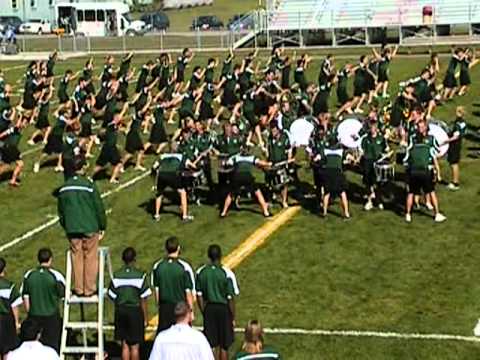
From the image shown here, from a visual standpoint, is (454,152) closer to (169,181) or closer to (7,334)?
(169,181)

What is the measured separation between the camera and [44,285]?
39.4ft

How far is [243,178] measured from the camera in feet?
62.0

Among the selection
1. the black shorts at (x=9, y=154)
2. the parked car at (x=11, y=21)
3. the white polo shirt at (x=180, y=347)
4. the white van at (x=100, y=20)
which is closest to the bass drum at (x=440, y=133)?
the black shorts at (x=9, y=154)

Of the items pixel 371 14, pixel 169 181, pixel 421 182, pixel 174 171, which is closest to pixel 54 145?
pixel 169 181

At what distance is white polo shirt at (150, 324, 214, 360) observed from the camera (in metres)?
9.33

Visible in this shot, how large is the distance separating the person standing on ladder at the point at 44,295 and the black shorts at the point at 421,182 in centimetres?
788

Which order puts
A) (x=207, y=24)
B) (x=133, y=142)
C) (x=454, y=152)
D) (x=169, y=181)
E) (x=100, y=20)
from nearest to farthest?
(x=169, y=181)
(x=454, y=152)
(x=133, y=142)
(x=100, y=20)
(x=207, y=24)

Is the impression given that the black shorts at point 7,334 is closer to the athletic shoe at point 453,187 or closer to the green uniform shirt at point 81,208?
the green uniform shirt at point 81,208

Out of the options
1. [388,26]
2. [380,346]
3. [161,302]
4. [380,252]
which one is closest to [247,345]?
[161,302]

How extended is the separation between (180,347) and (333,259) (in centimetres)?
765

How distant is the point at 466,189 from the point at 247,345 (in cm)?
1206

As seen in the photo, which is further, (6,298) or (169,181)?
(169,181)

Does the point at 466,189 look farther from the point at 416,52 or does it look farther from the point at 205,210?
the point at 416,52

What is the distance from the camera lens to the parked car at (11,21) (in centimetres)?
7047
